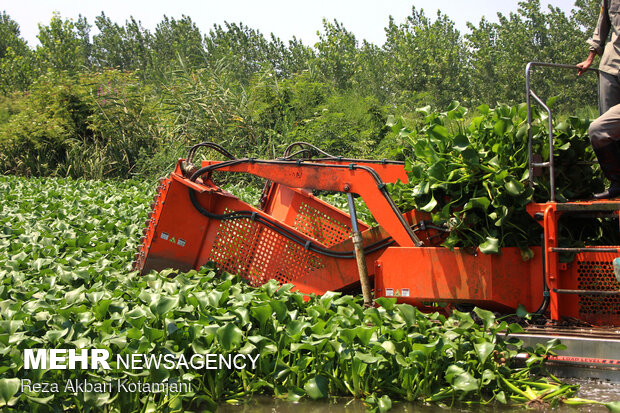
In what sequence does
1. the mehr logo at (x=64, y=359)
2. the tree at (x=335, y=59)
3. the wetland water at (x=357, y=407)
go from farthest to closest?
the tree at (x=335, y=59), the wetland water at (x=357, y=407), the mehr logo at (x=64, y=359)

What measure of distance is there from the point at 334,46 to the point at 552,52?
12020 mm

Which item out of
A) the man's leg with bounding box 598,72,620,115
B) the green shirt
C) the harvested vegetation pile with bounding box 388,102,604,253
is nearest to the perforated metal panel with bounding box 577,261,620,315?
the harvested vegetation pile with bounding box 388,102,604,253

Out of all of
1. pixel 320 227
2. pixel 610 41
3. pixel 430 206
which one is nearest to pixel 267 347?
pixel 430 206

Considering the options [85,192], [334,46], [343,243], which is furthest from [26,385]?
[334,46]

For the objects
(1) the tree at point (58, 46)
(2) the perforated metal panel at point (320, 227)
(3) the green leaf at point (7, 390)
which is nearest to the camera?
(3) the green leaf at point (7, 390)

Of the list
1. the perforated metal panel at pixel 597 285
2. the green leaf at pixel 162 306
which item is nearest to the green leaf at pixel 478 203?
the perforated metal panel at pixel 597 285

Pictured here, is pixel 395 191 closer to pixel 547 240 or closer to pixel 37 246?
pixel 547 240

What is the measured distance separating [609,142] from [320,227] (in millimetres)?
2517

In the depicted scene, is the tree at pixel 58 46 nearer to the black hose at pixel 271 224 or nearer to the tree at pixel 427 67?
the tree at pixel 427 67

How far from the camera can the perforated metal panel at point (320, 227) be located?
18.6ft

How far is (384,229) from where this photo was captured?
4895mm

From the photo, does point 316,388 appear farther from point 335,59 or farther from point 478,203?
point 335,59

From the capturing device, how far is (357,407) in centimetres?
366

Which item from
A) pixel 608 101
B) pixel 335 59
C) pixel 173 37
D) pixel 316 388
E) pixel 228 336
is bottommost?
pixel 316 388
